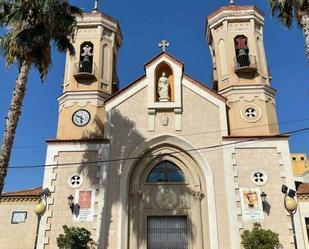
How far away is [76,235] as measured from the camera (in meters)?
17.2

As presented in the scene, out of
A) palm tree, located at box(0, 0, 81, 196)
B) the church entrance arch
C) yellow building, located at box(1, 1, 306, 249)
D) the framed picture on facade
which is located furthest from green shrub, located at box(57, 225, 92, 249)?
palm tree, located at box(0, 0, 81, 196)

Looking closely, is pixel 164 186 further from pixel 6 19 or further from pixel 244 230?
pixel 6 19

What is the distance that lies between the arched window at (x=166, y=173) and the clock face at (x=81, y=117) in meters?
4.80

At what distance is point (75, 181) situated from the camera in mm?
19609

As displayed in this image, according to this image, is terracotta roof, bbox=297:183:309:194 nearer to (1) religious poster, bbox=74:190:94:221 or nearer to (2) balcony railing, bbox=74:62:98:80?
(1) religious poster, bbox=74:190:94:221

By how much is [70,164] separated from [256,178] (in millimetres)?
9489

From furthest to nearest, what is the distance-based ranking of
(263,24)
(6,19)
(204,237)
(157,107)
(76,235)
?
(263,24) → (157,107) → (204,237) → (76,235) → (6,19)

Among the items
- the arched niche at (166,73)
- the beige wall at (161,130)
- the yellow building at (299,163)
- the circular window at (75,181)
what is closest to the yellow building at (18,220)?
the circular window at (75,181)

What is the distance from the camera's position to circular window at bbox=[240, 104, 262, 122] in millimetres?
21572

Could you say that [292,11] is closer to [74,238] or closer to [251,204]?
[251,204]

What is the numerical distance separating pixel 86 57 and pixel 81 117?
159 inches

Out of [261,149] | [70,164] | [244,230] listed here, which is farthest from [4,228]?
[261,149]

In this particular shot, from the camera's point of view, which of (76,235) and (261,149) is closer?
(76,235)

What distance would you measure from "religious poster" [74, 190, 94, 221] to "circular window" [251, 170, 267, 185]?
26.6 feet
